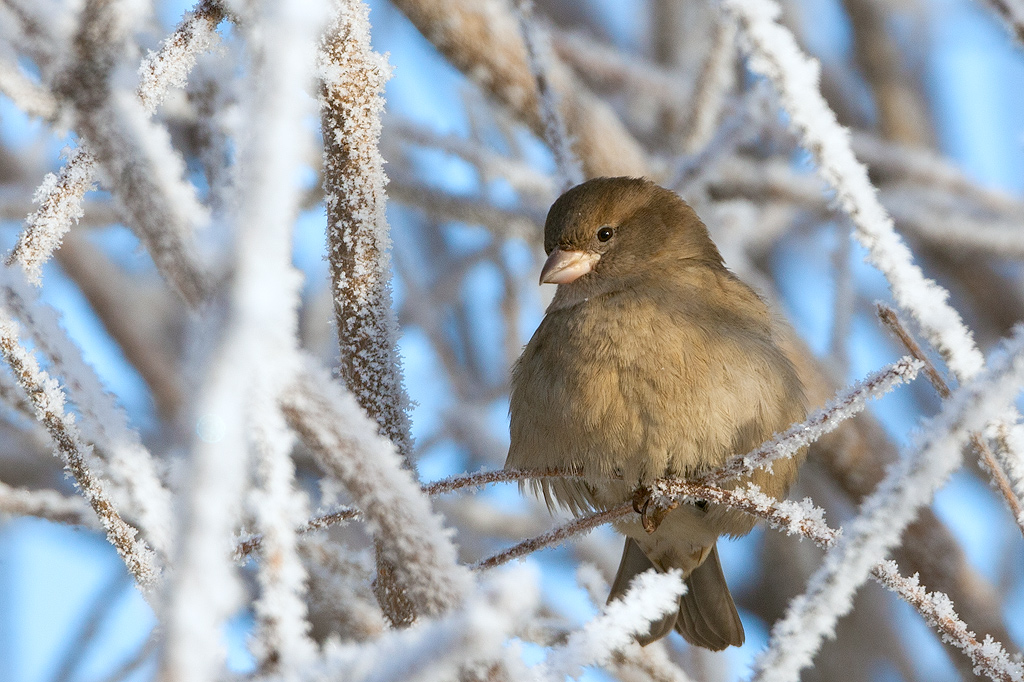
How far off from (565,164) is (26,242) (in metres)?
1.74

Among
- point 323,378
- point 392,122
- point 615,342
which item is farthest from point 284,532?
point 392,122

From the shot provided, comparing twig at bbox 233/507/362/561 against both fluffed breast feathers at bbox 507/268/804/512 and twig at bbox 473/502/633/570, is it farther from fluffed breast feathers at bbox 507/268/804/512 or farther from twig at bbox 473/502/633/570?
fluffed breast feathers at bbox 507/268/804/512

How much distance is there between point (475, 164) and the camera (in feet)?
13.7

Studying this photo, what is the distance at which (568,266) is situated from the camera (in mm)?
3496

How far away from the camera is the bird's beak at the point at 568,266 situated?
11.4ft

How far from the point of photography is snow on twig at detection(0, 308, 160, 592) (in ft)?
5.19

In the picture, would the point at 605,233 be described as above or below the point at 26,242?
above

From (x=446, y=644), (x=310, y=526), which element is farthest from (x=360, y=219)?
(x=446, y=644)

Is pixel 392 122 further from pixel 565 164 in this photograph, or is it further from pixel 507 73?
pixel 565 164

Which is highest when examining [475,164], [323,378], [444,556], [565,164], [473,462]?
[475,164]

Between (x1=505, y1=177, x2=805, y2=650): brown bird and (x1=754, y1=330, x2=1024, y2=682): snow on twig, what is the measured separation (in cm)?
141

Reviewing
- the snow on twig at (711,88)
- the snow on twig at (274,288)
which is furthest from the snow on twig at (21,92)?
the snow on twig at (711,88)

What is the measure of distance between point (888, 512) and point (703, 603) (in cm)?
244

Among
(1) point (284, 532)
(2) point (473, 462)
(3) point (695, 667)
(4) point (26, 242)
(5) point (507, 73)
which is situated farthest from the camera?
(2) point (473, 462)
